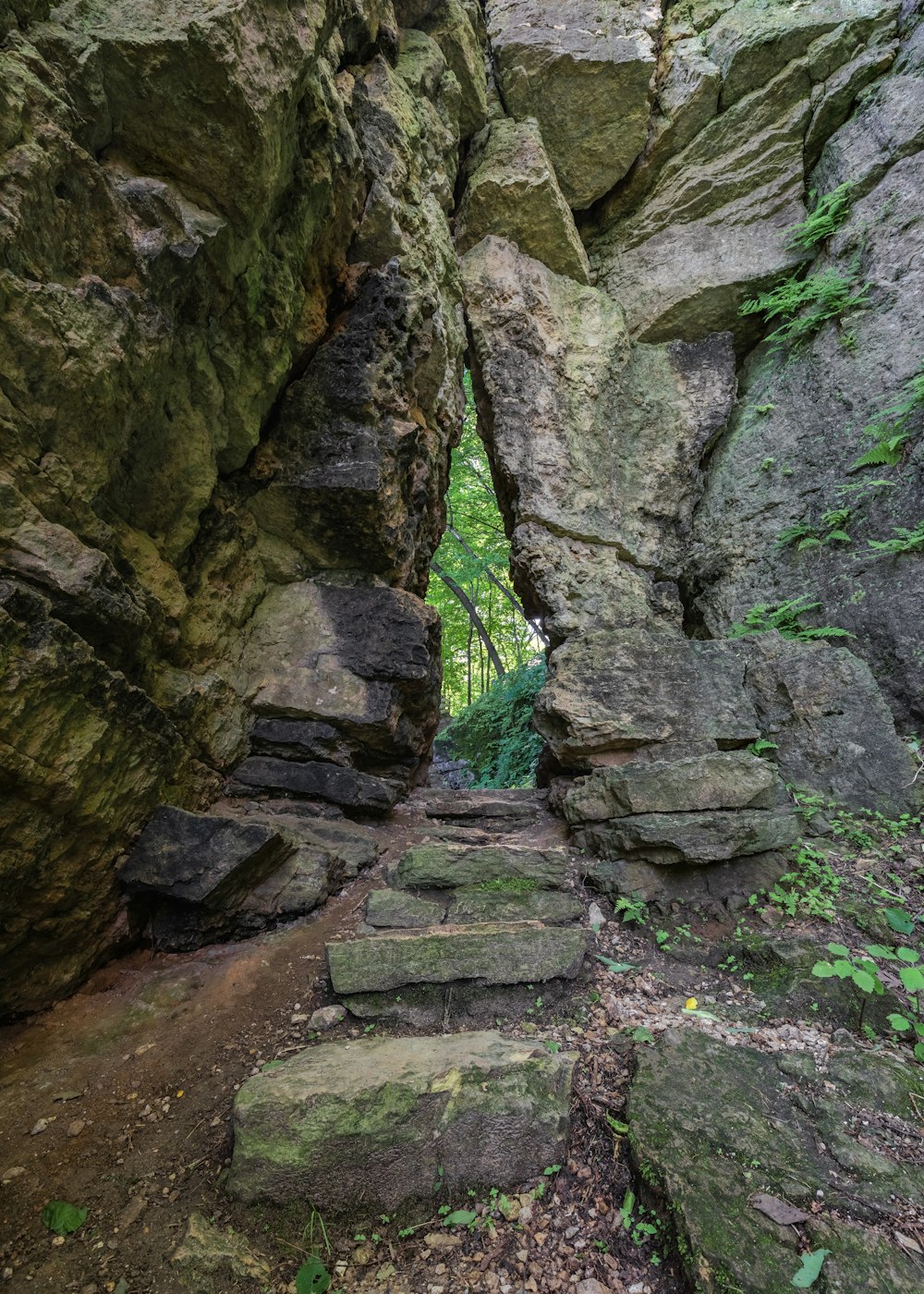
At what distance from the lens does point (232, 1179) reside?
2219mm

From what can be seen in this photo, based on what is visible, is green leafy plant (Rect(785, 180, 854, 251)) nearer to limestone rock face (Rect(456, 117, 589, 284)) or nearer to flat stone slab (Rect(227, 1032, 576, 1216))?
limestone rock face (Rect(456, 117, 589, 284))

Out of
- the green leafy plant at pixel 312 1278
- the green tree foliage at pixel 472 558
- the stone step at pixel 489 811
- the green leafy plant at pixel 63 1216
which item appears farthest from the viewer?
the green tree foliage at pixel 472 558

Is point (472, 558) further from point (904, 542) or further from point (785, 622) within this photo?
point (904, 542)

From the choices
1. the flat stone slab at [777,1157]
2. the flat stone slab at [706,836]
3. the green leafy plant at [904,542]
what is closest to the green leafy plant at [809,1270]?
the flat stone slab at [777,1157]

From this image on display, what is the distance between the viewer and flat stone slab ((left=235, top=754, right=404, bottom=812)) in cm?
553

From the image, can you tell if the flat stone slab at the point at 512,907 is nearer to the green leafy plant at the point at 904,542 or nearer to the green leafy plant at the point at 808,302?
the green leafy plant at the point at 904,542

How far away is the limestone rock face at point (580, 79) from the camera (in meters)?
9.27

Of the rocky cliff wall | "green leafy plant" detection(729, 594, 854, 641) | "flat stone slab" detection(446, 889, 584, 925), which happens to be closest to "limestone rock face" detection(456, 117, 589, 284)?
the rocky cliff wall

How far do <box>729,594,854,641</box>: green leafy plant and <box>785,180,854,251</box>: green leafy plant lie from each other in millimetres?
5673

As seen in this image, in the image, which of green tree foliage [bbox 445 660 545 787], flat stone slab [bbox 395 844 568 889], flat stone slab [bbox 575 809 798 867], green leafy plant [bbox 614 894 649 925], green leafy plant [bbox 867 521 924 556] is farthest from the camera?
green tree foliage [bbox 445 660 545 787]

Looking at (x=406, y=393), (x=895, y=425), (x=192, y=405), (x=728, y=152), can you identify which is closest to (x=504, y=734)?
(x=406, y=393)

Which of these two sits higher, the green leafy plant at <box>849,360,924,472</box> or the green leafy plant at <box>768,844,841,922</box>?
the green leafy plant at <box>849,360,924,472</box>

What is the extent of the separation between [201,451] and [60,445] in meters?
1.55

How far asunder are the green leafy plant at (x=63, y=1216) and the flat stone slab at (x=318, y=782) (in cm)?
342
